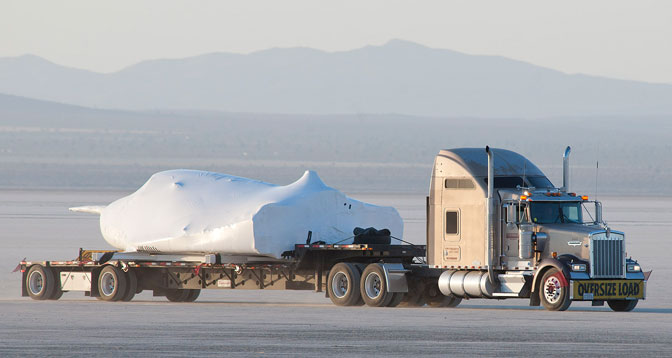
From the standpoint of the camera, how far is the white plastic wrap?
31719 mm

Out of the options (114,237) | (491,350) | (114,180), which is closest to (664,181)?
(114,180)

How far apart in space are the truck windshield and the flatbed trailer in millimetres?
2528

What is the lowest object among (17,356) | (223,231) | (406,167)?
(17,356)

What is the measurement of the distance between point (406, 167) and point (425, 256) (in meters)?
137

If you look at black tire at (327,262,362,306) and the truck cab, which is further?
black tire at (327,262,362,306)

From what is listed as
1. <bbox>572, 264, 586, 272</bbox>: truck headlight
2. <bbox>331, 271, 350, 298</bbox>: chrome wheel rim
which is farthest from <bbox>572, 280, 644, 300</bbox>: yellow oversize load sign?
<bbox>331, 271, 350, 298</bbox>: chrome wheel rim

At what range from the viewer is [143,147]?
189 metres

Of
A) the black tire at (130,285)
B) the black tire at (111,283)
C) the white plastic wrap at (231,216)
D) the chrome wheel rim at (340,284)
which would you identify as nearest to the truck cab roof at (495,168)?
the chrome wheel rim at (340,284)

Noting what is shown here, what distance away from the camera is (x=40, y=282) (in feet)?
110

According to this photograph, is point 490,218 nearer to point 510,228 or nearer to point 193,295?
point 510,228

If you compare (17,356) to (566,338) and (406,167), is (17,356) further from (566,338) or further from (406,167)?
(406,167)

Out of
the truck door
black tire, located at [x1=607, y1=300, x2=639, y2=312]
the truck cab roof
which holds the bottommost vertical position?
black tire, located at [x1=607, y1=300, x2=639, y2=312]

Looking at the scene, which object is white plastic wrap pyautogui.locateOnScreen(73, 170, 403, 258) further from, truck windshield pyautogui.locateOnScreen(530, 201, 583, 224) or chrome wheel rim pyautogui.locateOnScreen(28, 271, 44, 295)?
truck windshield pyautogui.locateOnScreen(530, 201, 583, 224)

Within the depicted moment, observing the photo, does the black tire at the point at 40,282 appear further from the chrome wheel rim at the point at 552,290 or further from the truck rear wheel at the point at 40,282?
the chrome wheel rim at the point at 552,290
